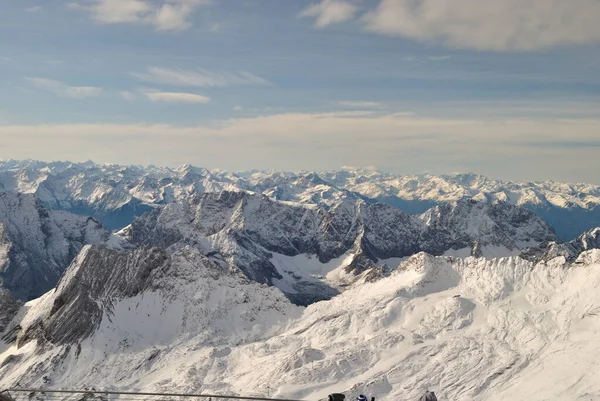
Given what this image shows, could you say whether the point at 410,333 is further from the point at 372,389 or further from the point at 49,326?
the point at 49,326

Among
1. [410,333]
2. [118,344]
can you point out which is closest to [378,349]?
[410,333]

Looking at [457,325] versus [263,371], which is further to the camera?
[457,325]

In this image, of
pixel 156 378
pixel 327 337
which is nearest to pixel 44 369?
pixel 156 378

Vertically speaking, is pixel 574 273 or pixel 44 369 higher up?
pixel 574 273

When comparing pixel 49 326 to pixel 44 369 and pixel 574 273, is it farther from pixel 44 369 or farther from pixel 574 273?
pixel 574 273

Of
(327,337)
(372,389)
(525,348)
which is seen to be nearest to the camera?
(372,389)

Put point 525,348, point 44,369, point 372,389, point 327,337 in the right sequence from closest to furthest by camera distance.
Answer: point 372,389, point 525,348, point 44,369, point 327,337
